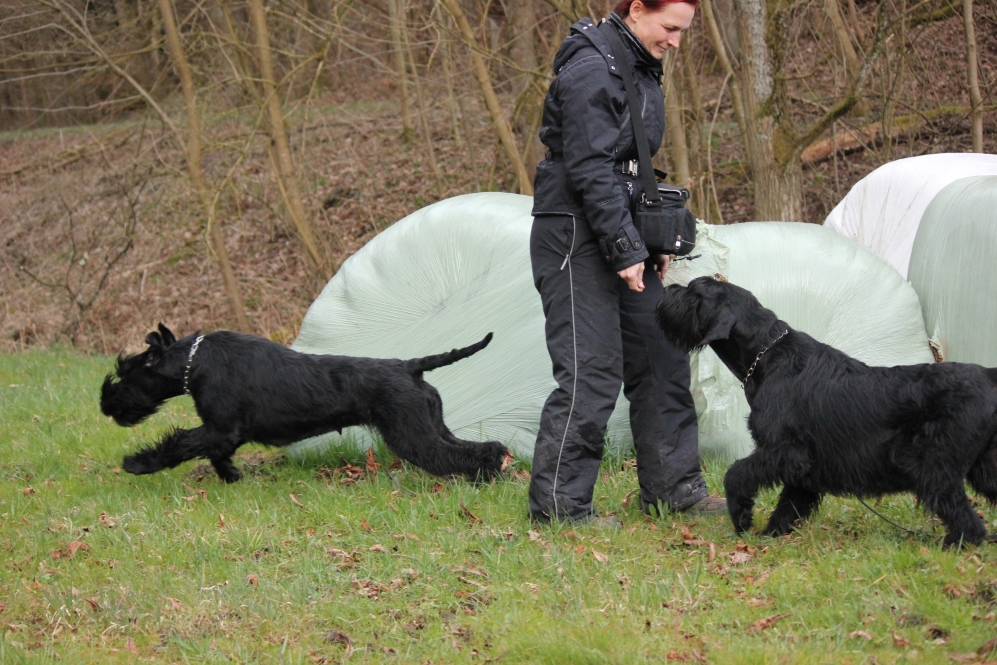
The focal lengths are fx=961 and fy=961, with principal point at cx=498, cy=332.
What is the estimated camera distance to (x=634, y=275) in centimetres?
445

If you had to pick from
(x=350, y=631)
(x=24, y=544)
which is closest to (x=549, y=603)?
(x=350, y=631)

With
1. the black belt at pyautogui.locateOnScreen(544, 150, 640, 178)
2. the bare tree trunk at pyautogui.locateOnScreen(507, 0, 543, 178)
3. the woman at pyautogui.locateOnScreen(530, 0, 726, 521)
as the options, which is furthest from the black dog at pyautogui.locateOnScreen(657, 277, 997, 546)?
the bare tree trunk at pyautogui.locateOnScreen(507, 0, 543, 178)

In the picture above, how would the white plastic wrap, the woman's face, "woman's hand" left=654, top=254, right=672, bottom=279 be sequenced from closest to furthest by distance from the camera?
the woman's face → "woman's hand" left=654, top=254, right=672, bottom=279 → the white plastic wrap

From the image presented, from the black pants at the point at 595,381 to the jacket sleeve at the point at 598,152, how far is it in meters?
0.22

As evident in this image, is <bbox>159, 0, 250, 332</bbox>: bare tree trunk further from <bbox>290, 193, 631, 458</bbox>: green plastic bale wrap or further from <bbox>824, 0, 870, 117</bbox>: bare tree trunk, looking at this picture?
<bbox>824, 0, 870, 117</bbox>: bare tree trunk

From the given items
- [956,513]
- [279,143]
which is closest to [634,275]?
[956,513]

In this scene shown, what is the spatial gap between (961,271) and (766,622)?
3368 millimetres

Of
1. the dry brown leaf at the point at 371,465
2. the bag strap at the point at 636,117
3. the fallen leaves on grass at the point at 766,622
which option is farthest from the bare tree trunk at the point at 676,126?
the fallen leaves on grass at the point at 766,622

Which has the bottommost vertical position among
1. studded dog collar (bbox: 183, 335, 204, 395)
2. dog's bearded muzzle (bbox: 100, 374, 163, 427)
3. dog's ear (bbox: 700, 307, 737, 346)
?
dog's bearded muzzle (bbox: 100, 374, 163, 427)

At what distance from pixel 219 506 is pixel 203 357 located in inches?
38.7

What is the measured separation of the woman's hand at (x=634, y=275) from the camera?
4.44 metres

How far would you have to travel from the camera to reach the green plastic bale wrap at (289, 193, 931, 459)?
6.04m

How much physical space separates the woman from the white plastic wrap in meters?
2.75

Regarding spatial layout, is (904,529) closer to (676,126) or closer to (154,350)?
(154,350)
